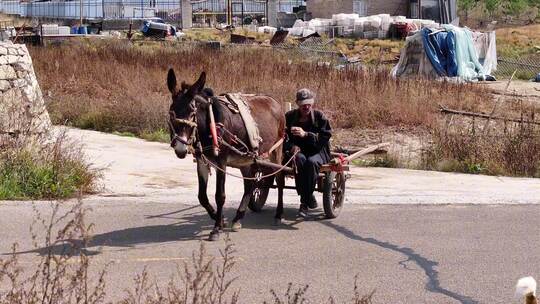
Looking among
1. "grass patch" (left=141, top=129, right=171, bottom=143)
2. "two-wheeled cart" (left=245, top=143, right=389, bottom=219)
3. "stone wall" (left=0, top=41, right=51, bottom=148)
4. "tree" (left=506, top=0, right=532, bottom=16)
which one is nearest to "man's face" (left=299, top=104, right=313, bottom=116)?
"two-wheeled cart" (left=245, top=143, right=389, bottom=219)

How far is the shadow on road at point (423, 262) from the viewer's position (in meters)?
8.17

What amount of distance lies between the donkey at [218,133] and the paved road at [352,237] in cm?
53

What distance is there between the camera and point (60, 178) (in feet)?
40.5

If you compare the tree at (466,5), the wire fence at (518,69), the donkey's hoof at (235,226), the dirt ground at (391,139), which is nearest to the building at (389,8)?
the tree at (466,5)

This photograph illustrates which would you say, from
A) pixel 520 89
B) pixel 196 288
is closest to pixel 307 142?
pixel 196 288

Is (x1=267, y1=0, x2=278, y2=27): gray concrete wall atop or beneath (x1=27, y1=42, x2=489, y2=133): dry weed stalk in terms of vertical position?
atop

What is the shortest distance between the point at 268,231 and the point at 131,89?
1210 cm

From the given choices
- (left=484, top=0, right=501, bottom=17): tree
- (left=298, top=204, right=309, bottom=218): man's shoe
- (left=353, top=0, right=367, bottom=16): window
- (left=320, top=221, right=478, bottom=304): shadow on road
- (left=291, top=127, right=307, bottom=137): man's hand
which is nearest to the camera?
(left=320, top=221, right=478, bottom=304): shadow on road

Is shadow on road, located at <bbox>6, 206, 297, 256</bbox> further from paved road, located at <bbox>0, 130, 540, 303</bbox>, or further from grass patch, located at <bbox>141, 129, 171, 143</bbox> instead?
grass patch, located at <bbox>141, 129, 171, 143</bbox>

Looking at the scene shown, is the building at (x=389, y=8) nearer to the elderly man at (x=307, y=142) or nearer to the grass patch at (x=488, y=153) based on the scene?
the grass patch at (x=488, y=153)

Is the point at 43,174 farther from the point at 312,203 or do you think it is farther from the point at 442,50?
the point at 442,50

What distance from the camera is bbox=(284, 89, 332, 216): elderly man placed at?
1076 cm

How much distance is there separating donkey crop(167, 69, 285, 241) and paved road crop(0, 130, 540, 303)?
53 cm

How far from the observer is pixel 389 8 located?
7762cm
